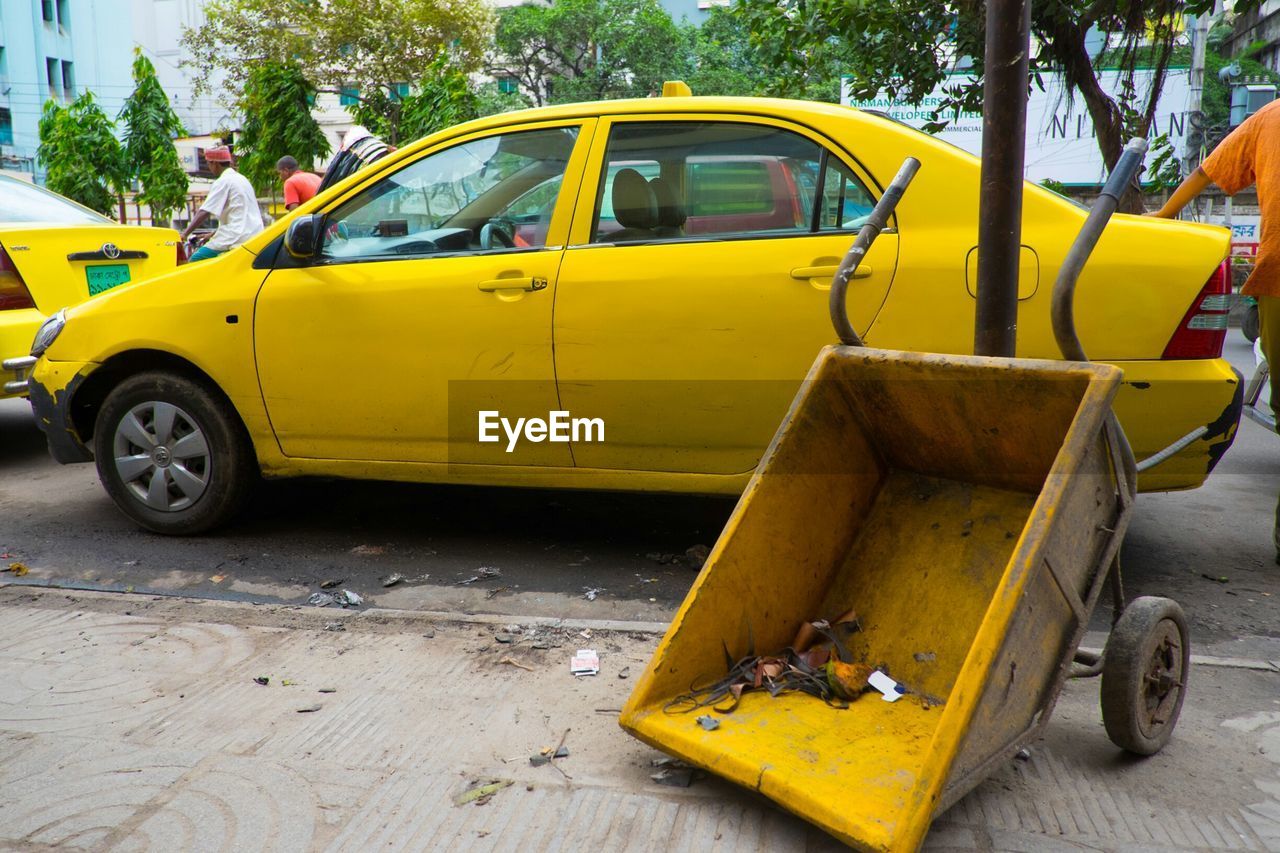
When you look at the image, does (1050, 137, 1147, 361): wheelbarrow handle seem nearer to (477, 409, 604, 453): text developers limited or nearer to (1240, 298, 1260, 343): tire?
(477, 409, 604, 453): text developers limited

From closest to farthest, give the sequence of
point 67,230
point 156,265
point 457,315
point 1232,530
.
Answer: point 457,315, point 1232,530, point 67,230, point 156,265

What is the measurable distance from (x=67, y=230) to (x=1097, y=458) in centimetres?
632

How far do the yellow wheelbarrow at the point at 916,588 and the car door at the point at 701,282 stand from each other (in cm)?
83

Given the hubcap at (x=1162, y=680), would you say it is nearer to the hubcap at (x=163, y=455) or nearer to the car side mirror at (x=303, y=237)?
the car side mirror at (x=303, y=237)

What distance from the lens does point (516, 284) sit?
428cm

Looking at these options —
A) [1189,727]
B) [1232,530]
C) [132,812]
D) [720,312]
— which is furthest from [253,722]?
[1232,530]

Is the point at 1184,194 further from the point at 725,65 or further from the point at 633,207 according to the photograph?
the point at 725,65

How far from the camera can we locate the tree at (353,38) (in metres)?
32.5

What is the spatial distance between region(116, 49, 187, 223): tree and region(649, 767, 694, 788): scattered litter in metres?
22.4

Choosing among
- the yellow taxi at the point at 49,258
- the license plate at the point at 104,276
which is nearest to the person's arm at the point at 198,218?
the yellow taxi at the point at 49,258

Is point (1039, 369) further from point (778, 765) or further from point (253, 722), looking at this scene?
point (253, 722)

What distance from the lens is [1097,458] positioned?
8.43 feet

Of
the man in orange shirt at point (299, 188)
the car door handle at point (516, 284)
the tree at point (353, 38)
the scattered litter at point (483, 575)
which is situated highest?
the tree at point (353, 38)

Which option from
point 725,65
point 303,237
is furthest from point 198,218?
point 725,65
